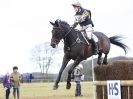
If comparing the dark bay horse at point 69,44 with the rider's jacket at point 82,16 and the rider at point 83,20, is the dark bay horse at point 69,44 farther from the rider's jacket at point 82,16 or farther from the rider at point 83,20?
the rider's jacket at point 82,16

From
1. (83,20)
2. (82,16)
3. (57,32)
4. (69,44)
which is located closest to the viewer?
(57,32)

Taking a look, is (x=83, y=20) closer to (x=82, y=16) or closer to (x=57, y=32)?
(x=82, y=16)

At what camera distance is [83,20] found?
16.4 meters

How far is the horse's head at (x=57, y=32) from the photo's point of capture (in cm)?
1527

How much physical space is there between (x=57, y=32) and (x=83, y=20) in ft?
4.24

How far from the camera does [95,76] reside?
13031mm

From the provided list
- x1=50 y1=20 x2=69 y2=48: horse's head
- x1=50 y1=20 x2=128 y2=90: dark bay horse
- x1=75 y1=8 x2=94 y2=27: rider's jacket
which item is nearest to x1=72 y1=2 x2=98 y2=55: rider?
x1=75 y1=8 x2=94 y2=27: rider's jacket

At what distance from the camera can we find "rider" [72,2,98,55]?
16.3 m

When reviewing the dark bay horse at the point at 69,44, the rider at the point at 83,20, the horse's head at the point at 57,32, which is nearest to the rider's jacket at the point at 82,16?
the rider at the point at 83,20

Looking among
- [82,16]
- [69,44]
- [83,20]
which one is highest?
[82,16]

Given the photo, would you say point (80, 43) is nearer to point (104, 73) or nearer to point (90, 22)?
point (90, 22)

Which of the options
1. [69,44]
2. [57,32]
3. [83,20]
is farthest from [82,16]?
[57,32]

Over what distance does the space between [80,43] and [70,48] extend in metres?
0.40

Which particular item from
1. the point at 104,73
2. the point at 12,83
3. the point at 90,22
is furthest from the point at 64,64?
the point at 12,83
